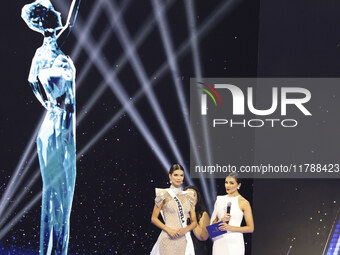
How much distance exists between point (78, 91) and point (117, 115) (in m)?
0.53

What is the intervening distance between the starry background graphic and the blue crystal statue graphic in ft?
0.28

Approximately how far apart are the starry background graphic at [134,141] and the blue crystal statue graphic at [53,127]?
0.28 feet

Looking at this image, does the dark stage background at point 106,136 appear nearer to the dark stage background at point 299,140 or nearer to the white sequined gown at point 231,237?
the dark stage background at point 299,140

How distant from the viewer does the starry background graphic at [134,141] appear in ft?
20.9

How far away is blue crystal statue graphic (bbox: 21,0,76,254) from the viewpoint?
6.40 metres

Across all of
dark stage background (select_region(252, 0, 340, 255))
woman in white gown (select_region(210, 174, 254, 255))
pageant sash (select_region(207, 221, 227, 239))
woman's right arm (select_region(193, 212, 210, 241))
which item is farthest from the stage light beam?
pageant sash (select_region(207, 221, 227, 239))

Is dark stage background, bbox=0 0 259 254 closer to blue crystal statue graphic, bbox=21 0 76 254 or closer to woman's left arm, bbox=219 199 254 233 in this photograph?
blue crystal statue graphic, bbox=21 0 76 254

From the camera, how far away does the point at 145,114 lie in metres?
6.66

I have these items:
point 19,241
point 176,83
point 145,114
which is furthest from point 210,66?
point 19,241

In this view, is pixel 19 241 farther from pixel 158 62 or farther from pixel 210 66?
pixel 210 66

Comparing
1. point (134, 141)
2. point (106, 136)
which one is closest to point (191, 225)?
point (134, 141)

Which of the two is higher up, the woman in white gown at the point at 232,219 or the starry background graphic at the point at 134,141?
the starry background graphic at the point at 134,141

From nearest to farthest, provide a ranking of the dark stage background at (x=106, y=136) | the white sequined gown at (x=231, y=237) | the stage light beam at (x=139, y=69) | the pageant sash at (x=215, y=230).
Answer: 1. the pageant sash at (x=215, y=230)
2. the white sequined gown at (x=231, y=237)
3. the dark stage background at (x=106, y=136)
4. the stage light beam at (x=139, y=69)

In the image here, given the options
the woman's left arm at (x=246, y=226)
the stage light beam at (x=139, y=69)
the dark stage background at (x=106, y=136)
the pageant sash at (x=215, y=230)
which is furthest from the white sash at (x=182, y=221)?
the stage light beam at (x=139, y=69)
